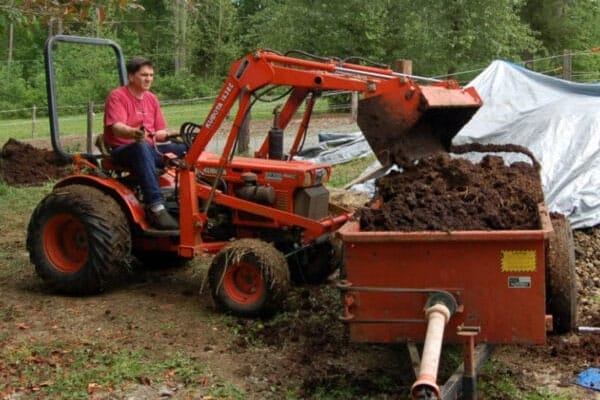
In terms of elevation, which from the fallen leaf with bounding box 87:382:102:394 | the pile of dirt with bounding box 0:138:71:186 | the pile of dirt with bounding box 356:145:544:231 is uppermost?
the pile of dirt with bounding box 356:145:544:231

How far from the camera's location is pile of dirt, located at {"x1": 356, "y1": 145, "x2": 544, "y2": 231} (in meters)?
4.91

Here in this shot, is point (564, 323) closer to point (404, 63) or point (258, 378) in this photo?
point (258, 378)

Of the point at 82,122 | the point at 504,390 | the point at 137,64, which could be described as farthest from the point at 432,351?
the point at 82,122

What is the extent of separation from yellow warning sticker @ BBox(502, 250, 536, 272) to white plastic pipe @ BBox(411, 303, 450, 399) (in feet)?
1.39

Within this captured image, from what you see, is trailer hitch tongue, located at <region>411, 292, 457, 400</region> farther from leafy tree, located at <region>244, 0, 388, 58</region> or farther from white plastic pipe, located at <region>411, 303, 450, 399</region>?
leafy tree, located at <region>244, 0, 388, 58</region>

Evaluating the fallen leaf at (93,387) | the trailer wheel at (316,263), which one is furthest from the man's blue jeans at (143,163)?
the fallen leaf at (93,387)

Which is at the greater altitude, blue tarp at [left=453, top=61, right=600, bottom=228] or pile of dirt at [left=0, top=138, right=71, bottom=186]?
blue tarp at [left=453, top=61, right=600, bottom=228]

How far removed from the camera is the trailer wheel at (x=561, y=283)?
5.54 m

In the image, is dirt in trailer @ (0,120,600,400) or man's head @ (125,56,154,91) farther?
man's head @ (125,56,154,91)

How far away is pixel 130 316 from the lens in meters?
6.43

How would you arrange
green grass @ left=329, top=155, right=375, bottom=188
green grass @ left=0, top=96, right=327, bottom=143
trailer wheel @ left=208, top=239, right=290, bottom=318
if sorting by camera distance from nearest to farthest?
trailer wheel @ left=208, top=239, right=290, bottom=318 < green grass @ left=329, top=155, right=375, bottom=188 < green grass @ left=0, top=96, right=327, bottom=143

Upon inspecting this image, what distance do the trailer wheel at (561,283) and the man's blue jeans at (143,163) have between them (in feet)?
9.85

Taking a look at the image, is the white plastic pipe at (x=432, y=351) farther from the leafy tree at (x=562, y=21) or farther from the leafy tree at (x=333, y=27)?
the leafy tree at (x=562, y=21)

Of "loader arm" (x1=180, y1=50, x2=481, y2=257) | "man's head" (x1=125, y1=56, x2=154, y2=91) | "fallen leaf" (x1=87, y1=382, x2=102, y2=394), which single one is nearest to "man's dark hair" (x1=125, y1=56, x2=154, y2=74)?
"man's head" (x1=125, y1=56, x2=154, y2=91)
